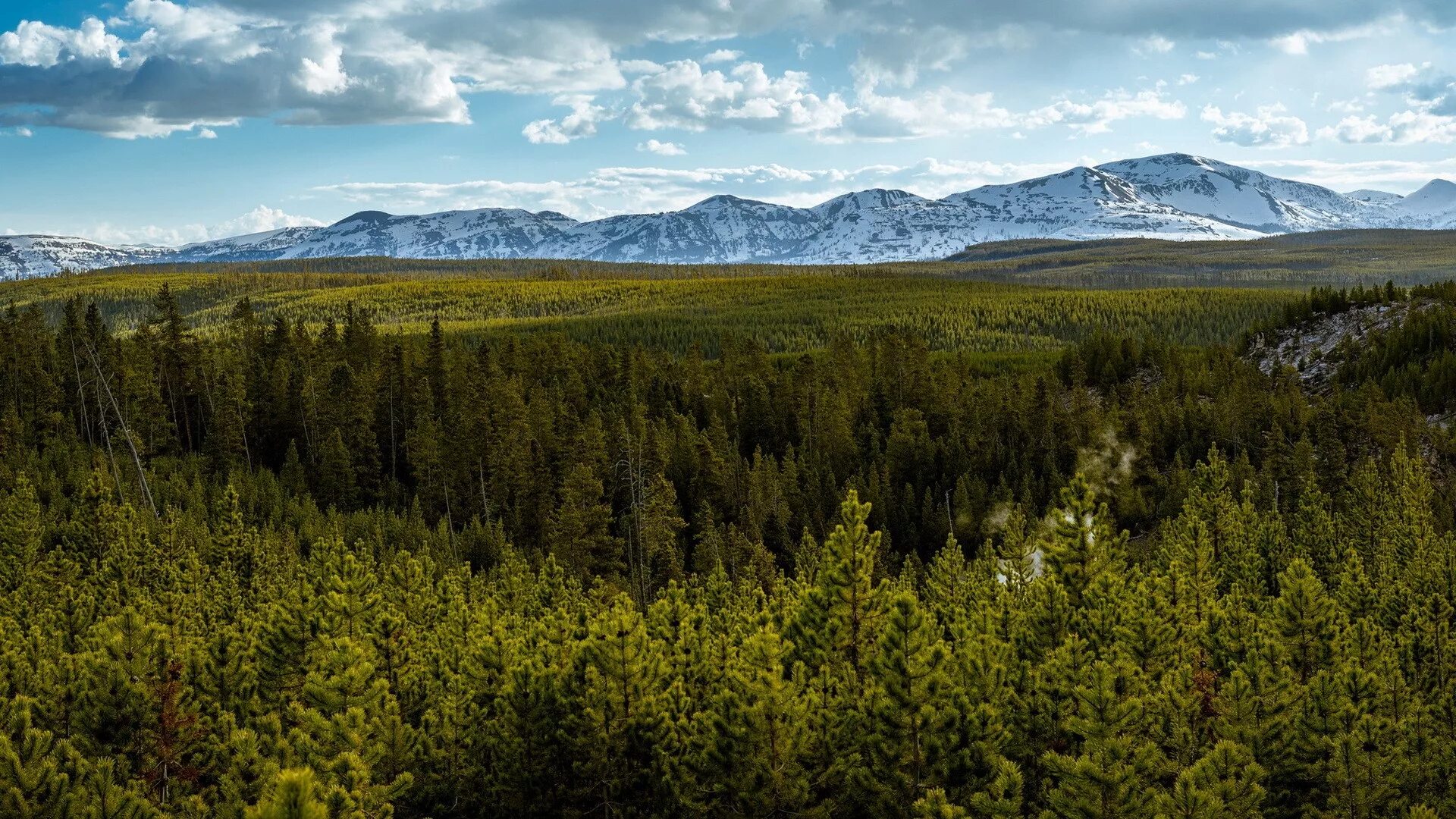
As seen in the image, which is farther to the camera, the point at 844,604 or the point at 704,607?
the point at 704,607

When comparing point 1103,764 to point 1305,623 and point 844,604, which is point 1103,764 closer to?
point 844,604

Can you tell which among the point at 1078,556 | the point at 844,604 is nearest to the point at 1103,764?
the point at 844,604

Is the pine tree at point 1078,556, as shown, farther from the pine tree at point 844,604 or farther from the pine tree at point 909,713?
the pine tree at point 909,713

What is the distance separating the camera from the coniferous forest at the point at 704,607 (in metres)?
20.9

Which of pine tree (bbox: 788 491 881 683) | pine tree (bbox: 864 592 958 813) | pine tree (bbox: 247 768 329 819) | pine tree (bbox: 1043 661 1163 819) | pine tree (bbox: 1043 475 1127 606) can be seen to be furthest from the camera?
pine tree (bbox: 1043 475 1127 606)

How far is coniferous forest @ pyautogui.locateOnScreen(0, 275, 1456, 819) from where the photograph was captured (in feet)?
68.5

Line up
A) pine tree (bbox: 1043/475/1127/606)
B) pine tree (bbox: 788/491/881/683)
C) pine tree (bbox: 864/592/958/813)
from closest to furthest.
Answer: pine tree (bbox: 864/592/958/813)
pine tree (bbox: 788/491/881/683)
pine tree (bbox: 1043/475/1127/606)

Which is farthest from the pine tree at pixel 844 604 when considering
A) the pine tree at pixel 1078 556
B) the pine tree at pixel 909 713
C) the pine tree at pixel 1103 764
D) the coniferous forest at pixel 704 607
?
the pine tree at pixel 1078 556

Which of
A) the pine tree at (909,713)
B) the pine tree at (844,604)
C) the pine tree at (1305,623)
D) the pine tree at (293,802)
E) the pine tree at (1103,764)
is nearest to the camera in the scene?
the pine tree at (293,802)

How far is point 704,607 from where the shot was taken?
29.0 metres

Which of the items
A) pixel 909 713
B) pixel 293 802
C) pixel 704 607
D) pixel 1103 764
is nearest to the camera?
pixel 293 802

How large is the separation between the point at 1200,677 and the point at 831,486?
176 feet

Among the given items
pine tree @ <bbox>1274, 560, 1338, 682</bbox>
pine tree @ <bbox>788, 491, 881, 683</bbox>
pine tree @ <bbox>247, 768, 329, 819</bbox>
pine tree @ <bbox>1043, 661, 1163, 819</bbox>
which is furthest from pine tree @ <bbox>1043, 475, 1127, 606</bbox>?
pine tree @ <bbox>247, 768, 329, 819</bbox>

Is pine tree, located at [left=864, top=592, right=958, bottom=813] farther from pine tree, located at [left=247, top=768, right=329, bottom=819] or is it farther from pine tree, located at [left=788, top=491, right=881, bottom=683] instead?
pine tree, located at [left=247, top=768, right=329, bottom=819]
